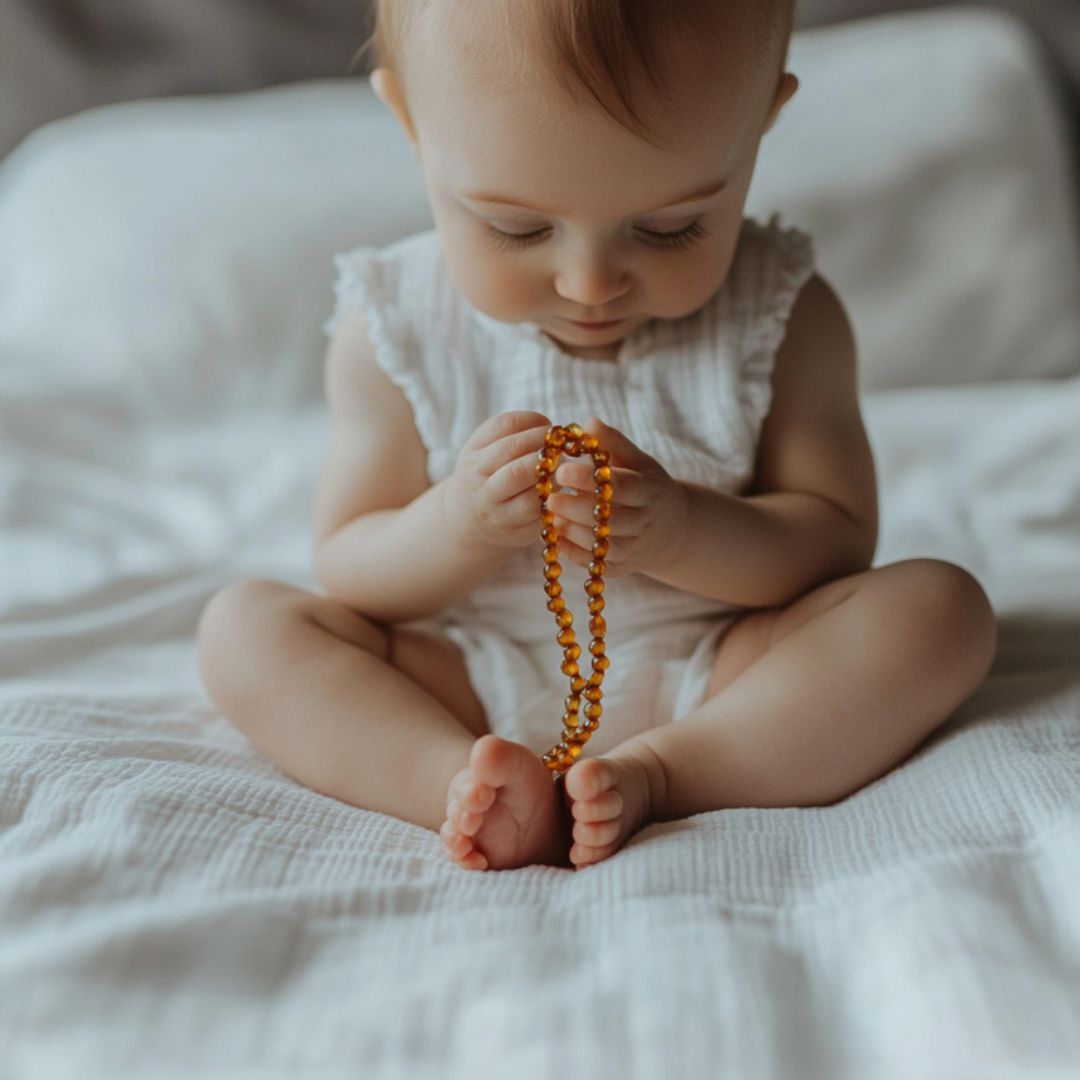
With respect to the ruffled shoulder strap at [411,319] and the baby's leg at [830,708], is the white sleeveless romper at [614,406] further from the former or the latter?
the baby's leg at [830,708]

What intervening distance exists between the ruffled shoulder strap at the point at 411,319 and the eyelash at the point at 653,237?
Answer: 153mm

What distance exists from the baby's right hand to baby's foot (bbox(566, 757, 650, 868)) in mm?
145

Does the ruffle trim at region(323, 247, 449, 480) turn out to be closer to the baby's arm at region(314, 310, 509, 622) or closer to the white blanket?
the baby's arm at region(314, 310, 509, 622)

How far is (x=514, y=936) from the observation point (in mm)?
642

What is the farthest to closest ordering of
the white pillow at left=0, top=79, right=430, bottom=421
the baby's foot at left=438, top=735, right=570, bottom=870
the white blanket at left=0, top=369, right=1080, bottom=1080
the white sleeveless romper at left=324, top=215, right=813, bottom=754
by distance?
the white pillow at left=0, top=79, right=430, bottom=421, the white sleeveless romper at left=324, top=215, right=813, bottom=754, the baby's foot at left=438, top=735, right=570, bottom=870, the white blanket at left=0, top=369, right=1080, bottom=1080

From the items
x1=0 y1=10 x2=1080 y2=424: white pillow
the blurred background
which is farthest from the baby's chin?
the blurred background

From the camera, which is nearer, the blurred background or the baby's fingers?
the baby's fingers

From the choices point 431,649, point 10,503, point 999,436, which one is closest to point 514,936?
point 431,649

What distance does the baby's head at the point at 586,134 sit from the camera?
77 centimetres

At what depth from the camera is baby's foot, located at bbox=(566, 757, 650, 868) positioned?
74 cm

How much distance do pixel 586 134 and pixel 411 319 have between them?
271 mm

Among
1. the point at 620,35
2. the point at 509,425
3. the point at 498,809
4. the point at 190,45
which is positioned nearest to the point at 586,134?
the point at 620,35

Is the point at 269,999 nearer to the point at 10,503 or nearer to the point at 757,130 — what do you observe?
the point at 757,130

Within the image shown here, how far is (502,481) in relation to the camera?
787mm
